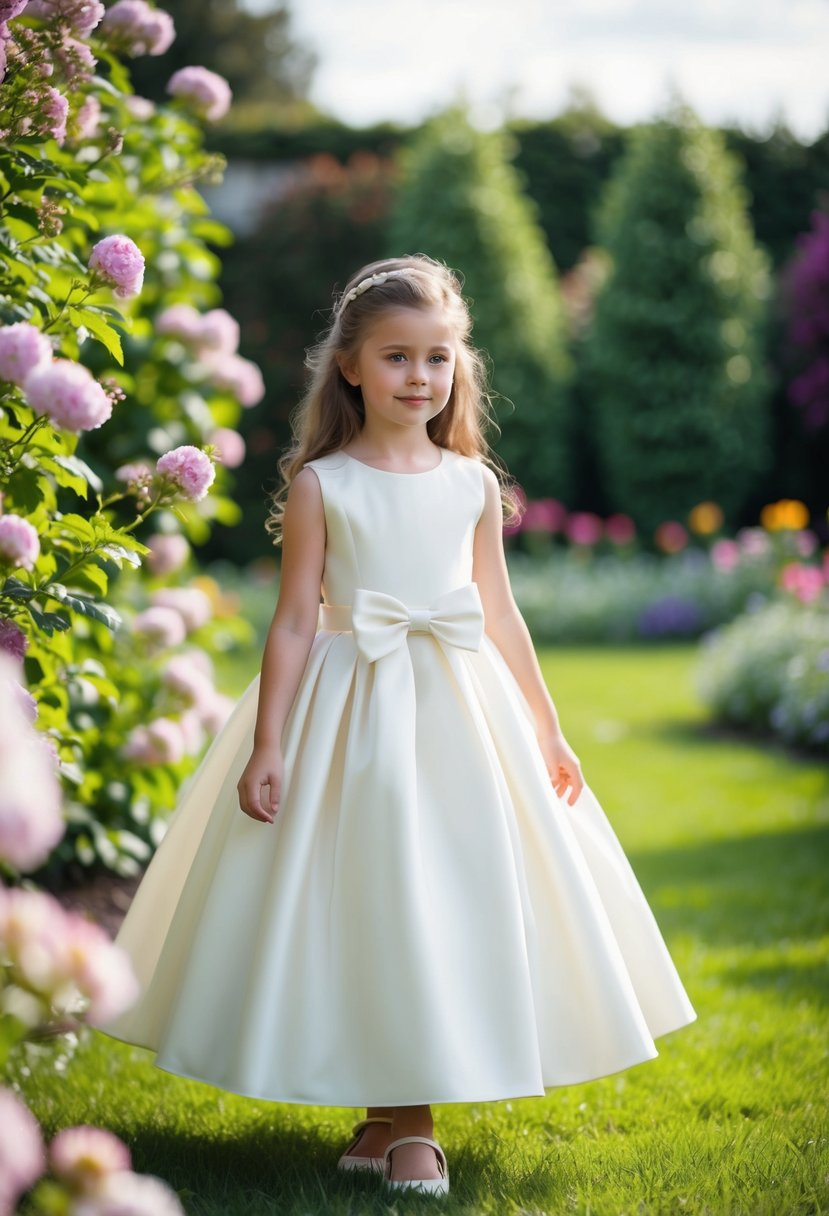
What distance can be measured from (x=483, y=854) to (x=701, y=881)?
2.97 metres

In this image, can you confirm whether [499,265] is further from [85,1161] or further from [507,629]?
[85,1161]

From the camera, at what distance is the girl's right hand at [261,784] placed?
232cm

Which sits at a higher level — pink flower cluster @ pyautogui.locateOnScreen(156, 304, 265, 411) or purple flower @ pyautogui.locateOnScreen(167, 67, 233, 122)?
purple flower @ pyautogui.locateOnScreen(167, 67, 233, 122)

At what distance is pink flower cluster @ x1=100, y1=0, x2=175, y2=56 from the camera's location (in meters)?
2.89

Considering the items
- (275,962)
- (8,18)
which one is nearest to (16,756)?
(275,962)

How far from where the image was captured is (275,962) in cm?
219

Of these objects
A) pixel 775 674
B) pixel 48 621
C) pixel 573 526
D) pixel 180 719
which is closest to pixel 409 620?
pixel 48 621

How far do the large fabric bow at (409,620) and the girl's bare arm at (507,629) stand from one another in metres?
0.18

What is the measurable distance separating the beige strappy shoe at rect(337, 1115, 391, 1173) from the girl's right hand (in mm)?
628

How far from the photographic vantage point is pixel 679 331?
46.4 ft

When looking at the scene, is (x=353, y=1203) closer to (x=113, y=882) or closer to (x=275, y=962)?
(x=275, y=962)

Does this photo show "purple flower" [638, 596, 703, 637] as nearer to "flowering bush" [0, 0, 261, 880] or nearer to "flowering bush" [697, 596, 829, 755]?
"flowering bush" [697, 596, 829, 755]

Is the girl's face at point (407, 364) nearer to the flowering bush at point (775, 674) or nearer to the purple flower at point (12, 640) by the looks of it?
the purple flower at point (12, 640)

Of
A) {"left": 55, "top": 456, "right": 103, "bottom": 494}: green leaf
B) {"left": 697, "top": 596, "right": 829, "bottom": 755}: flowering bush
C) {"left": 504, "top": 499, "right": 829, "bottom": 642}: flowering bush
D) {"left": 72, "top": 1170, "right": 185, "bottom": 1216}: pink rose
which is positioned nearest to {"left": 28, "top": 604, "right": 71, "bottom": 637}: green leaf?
{"left": 55, "top": 456, "right": 103, "bottom": 494}: green leaf
